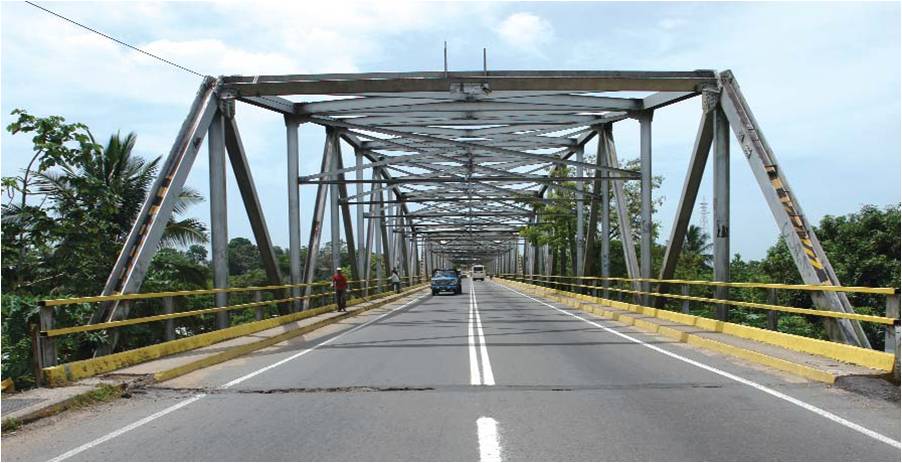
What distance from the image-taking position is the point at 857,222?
1291 inches

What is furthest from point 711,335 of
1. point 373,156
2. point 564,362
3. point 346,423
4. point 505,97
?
point 373,156

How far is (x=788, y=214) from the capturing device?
51.8 ft

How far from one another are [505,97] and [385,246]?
86.7 ft

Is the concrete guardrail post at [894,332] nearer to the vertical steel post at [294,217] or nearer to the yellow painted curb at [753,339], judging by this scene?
the yellow painted curb at [753,339]

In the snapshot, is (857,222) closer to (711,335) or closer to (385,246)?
(711,335)

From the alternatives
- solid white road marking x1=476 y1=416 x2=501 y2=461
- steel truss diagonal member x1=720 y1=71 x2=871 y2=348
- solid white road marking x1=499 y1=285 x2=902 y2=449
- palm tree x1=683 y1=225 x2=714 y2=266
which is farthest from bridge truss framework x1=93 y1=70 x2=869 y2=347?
palm tree x1=683 y1=225 x2=714 y2=266

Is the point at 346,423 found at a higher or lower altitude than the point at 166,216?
lower

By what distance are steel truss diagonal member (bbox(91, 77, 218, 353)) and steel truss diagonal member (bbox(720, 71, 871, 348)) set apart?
1231 cm

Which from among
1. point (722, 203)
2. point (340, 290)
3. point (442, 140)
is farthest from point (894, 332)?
point (442, 140)

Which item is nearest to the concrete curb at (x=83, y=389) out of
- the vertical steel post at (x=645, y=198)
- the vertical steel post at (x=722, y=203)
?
the vertical steel post at (x=722, y=203)

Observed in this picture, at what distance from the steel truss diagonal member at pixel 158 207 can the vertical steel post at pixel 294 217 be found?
6.36 m

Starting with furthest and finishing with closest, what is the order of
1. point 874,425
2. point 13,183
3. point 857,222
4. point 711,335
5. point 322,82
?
point 857,222 → point 322,82 → point 711,335 → point 13,183 → point 874,425

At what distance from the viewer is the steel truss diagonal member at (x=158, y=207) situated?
14.5 meters

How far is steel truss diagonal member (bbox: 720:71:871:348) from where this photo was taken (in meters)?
13.4
